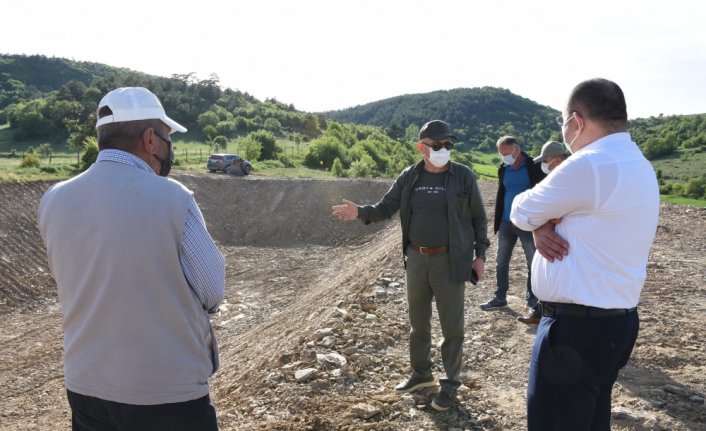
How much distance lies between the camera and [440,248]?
4129mm

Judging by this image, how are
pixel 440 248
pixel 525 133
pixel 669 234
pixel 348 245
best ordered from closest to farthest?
pixel 440 248 → pixel 669 234 → pixel 348 245 → pixel 525 133

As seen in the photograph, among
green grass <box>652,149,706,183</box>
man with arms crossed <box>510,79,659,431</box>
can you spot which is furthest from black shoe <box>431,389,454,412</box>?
green grass <box>652,149,706,183</box>

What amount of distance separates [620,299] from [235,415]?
3.35m

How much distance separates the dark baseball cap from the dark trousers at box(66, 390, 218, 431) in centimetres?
262

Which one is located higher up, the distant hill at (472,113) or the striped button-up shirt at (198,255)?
the distant hill at (472,113)

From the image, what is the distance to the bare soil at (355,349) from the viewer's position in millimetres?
4312

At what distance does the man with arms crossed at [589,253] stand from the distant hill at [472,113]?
418 feet

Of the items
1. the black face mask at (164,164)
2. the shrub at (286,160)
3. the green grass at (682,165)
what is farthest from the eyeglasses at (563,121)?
the green grass at (682,165)

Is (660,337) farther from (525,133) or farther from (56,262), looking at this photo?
(525,133)

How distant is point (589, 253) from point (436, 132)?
6.62 ft

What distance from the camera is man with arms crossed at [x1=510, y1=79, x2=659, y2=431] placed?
92.1 inches

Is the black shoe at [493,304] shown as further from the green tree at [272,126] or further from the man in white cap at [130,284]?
the green tree at [272,126]

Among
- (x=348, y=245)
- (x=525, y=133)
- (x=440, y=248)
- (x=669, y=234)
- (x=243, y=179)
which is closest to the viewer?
(x=440, y=248)

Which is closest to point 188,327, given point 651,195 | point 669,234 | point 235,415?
point 651,195
